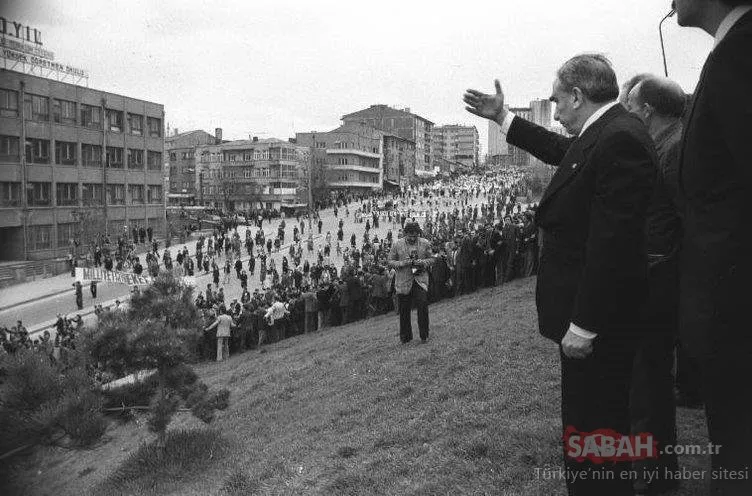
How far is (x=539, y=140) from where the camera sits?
383cm

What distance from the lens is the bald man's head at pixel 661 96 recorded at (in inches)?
162

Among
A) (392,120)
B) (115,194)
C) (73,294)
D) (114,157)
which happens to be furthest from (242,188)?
(73,294)

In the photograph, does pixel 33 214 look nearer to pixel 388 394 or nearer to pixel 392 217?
pixel 392 217

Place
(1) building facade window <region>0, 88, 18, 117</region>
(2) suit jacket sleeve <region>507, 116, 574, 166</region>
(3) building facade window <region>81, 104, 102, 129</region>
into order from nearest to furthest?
(2) suit jacket sleeve <region>507, 116, 574, 166</region> < (1) building facade window <region>0, 88, 18, 117</region> < (3) building facade window <region>81, 104, 102, 129</region>

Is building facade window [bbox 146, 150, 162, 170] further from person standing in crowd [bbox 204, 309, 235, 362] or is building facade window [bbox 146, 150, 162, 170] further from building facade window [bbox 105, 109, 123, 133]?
person standing in crowd [bbox 204, 309, 235, 362]

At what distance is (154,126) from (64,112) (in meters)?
12.7

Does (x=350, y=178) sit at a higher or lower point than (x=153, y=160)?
higher

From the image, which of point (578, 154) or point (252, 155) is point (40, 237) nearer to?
point (252, 155)

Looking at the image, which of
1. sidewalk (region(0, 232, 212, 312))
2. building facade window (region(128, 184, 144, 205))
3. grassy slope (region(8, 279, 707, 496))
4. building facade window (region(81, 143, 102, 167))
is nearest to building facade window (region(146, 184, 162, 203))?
building facade window (region(128, 184, 144, 205))

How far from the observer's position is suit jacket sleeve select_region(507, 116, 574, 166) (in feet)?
12.4

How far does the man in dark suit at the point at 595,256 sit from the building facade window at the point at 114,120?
66586 mm

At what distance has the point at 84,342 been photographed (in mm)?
7895

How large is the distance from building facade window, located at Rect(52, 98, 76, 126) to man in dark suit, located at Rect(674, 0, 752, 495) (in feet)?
204

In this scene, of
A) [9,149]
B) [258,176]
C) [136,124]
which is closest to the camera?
[9,149]
